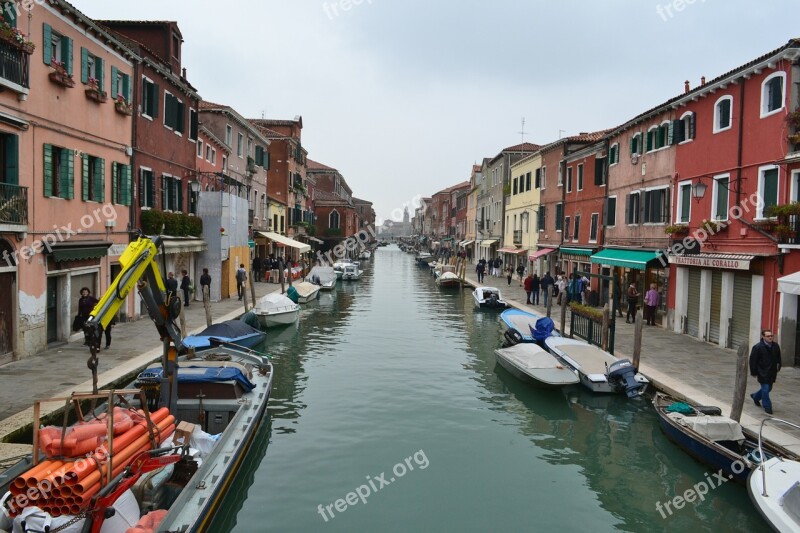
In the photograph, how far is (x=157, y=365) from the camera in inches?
458

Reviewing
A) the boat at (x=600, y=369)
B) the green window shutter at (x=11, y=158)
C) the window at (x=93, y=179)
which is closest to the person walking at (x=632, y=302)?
the boat at (x=600, y=369)

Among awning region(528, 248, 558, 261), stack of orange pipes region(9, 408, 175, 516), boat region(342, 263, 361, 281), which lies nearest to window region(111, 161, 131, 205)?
stack of orange pipes region(9, 408, 175, 516)

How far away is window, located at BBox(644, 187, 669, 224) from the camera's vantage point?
20.8m

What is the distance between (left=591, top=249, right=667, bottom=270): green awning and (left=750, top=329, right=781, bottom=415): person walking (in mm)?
9871

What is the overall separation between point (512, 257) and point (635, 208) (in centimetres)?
2160

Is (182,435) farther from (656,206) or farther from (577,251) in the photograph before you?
(577,251)

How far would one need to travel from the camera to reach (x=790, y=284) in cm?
1277

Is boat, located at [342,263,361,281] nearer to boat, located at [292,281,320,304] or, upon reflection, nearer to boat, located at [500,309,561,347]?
boat, located at [292,281,320,304]

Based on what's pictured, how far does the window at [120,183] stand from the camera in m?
18.3

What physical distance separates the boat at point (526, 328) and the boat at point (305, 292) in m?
12.7

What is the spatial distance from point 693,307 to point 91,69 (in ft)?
61.6

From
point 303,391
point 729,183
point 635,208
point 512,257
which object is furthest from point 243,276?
point 512,257

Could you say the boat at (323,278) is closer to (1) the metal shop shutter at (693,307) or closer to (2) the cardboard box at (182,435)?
(1) the metal shop shutter at (693,307)

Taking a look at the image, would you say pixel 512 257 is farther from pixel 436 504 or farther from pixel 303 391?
pixel 436 504
